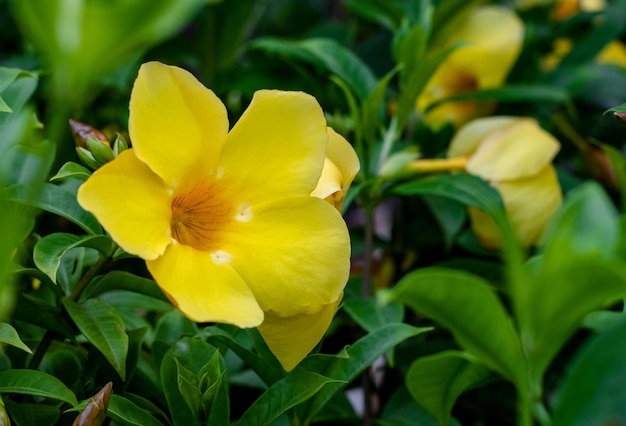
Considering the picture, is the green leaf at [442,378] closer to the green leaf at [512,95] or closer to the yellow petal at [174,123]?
the yellow petal at [174,123]

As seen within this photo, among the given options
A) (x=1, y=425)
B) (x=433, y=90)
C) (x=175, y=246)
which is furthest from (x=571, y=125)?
(x=1, y=425)

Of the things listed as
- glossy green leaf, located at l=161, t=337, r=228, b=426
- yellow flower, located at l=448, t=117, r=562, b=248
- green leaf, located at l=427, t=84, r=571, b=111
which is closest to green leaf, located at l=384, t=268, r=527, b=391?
glossy green leaf, located at l=161, t=337, r=228, b=426

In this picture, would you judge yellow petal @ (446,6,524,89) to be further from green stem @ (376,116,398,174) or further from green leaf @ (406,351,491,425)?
green leaf @ (406,351,491,425)

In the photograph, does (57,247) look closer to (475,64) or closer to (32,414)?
(32,414)

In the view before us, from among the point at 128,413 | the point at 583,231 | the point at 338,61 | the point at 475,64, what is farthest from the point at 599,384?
the point at 475,64

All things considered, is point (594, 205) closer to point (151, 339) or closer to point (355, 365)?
point (355, 365)

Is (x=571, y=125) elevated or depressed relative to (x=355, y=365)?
depressed
